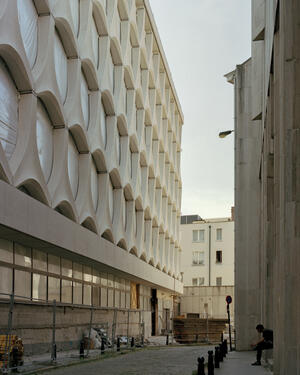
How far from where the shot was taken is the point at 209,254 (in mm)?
90062

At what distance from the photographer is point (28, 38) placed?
25.2 m

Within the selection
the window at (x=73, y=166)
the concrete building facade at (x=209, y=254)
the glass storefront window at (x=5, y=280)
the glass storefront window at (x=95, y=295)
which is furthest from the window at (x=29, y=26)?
the concrete building facade at (x=209, y=254)

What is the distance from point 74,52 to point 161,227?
30.7 metres

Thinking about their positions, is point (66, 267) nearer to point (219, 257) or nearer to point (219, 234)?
point (219, 257)

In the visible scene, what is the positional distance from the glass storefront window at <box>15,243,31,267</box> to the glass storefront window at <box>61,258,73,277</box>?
4933 mm

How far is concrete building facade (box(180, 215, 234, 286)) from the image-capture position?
88.5 metres

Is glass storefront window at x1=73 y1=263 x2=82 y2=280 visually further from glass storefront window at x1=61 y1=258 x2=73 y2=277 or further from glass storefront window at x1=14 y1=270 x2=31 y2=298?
glass storefront window at x1=14 y1=270 x2=31 y2=298

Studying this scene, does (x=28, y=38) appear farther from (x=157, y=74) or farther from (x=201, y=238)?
(x=201, y=238)

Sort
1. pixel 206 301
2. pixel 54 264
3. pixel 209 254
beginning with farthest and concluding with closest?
pixel 209 254 < pixel 206 301 < pixel 54 264

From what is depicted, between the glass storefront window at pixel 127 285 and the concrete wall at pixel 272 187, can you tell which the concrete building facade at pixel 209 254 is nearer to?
the glass storefront window at pixel 127 285

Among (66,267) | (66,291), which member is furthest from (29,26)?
(66,291)

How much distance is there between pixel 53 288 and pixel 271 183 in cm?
1260

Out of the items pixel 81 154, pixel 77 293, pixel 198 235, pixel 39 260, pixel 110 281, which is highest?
pixel 81 154

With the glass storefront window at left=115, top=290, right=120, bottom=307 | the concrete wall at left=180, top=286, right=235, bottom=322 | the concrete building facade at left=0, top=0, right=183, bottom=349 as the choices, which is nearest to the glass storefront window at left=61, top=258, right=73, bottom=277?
the concrete building facade at left=0, top=0, right=183, bottom=349
